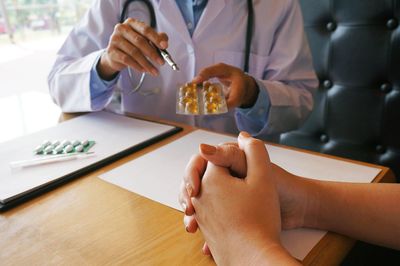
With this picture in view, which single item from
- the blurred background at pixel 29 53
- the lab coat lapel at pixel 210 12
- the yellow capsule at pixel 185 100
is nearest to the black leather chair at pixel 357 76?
the lab coat lapel at pixel 210 12

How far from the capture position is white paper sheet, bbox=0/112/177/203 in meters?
0.52

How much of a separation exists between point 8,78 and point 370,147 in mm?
1866

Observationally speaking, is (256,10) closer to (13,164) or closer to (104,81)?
(104,81)

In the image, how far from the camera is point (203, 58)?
877 millimetres

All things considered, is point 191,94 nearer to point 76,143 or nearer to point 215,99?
point 215,99

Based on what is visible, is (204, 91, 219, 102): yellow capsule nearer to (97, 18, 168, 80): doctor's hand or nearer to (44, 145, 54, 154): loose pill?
(97, 18, 168, 80): doctor's hand

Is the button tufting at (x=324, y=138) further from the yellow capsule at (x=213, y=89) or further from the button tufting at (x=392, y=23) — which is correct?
the yellow capsule at (x=213, y=89)

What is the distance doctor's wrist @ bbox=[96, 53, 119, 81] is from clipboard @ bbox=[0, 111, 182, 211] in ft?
0.28

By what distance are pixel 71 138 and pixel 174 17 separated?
1.25 feet

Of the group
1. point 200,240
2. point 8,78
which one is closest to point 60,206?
point 200,240

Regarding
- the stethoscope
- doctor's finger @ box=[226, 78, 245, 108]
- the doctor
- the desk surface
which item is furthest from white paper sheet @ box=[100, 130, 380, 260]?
the stethoscope

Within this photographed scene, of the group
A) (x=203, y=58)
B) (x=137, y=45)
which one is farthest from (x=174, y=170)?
(x=203, y=58)

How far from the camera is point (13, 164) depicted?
57 centimetres

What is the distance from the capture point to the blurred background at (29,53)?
1719 mm
